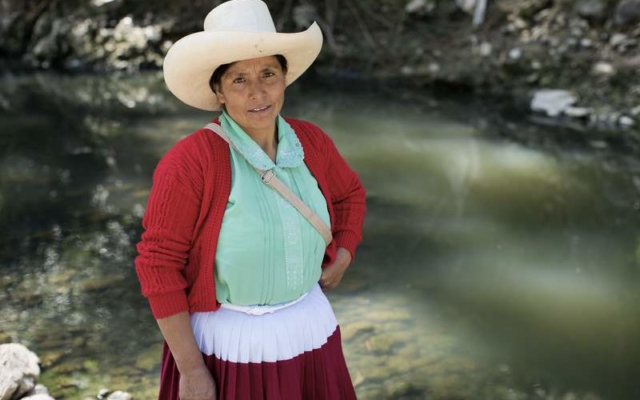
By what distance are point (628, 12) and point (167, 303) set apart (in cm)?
860

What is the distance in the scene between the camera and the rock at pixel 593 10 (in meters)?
8.87

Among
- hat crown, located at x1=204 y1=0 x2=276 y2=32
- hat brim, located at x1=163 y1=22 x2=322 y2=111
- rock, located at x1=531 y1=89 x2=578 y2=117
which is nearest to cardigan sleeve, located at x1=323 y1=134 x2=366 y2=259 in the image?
hat brim, located at x1=163 y1=22 x2=322 y2=111

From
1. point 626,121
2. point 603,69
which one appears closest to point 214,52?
point 626,121

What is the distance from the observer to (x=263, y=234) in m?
1.63

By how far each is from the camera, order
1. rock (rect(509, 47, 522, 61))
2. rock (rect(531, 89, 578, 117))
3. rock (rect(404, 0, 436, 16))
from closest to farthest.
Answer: rock (rect(531, 89, 578, 117)) → rock (rect(509, 47, 522, 61)) → rock (rect(404, 0, 436, 16))

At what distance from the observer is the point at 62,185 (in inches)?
229

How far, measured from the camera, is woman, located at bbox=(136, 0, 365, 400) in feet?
5.16

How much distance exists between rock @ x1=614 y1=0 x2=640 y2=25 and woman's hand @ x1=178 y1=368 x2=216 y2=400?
28.0 feet

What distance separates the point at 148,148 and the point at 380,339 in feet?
13.3

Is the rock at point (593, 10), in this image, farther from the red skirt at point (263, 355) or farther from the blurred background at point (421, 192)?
the red skirt at point (263, 355)

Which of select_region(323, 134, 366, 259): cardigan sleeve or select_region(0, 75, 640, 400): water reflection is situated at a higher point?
select_region(323, 134, 366, 259): cardigan sleeve

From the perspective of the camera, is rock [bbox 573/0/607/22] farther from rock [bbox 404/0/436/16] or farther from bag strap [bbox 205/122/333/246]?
bag strap [bbox 205/122/333/246]

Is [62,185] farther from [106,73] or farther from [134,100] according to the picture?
[106,73]

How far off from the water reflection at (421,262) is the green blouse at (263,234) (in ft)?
4.96
